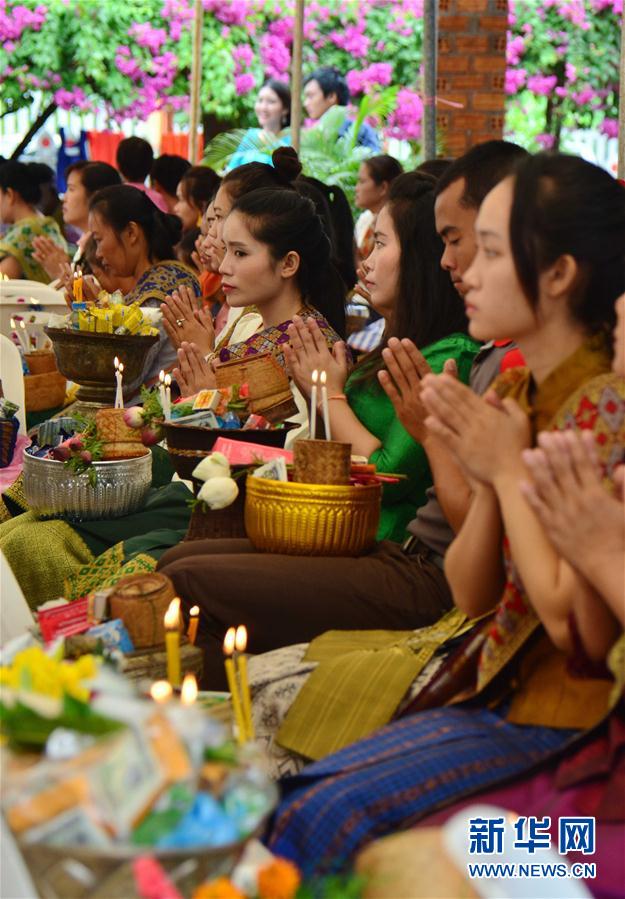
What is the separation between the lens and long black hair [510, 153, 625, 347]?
A: 1922mm

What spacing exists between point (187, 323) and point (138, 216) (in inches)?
46.2

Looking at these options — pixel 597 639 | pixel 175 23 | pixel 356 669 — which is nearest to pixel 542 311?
pixel 597 639

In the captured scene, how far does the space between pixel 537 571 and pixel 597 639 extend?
0.39ft

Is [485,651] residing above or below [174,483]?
above

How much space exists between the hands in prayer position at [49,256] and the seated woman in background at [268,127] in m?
2.45

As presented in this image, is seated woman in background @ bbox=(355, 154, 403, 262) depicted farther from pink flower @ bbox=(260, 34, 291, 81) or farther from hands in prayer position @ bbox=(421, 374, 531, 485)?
pink flower @ bbox=(260, 34, 291, 81)

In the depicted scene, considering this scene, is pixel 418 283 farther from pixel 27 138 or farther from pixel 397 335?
pixel 27 138

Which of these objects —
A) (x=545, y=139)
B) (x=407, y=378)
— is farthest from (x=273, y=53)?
(x=407, y=378)

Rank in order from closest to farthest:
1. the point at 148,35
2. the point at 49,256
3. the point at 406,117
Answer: the point at 49,256 → the point at 148,35 → the point at 406,117

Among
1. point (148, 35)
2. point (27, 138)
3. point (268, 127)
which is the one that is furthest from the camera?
point (148, 35)

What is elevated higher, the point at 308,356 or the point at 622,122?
the point at 622,122

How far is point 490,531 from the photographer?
76.9 inches

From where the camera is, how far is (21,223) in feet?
24.6

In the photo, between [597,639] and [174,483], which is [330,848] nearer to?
[597,639]
